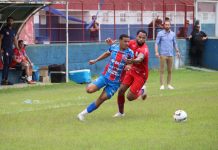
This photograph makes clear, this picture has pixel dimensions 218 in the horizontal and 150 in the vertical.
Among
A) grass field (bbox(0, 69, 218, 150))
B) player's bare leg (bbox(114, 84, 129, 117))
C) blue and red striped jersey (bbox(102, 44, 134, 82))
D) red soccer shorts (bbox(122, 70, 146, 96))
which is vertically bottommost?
grass field (bbox(0, 69, 218, 150))

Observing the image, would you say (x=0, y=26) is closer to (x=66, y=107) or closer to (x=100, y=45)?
(x=100, y=45)

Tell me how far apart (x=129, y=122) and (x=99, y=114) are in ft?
4.79

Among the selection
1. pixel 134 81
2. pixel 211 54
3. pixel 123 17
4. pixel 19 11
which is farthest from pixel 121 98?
pixel 211 54

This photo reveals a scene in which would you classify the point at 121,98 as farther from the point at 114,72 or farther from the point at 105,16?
the point at 105,16

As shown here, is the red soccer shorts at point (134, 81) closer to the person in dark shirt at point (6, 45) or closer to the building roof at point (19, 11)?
the building roof at point (19, 11)

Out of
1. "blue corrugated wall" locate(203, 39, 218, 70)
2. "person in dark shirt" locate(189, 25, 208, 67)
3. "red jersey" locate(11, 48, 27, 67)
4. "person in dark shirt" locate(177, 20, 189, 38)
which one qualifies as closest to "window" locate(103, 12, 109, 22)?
"person in dark shirt" locate(177, 20, 189, 38)

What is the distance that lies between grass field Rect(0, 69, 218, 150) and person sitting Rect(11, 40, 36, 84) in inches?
108

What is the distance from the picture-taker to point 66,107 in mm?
16938

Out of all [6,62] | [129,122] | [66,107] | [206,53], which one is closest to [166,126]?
[129,122]

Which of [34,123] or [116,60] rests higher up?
[116,60]

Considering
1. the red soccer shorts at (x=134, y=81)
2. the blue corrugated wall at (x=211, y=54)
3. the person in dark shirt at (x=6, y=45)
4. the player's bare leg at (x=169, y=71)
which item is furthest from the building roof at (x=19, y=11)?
the blue corrugated wall at (x=211, y=54)

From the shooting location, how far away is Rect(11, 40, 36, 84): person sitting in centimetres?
2411

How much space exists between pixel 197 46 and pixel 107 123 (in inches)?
728

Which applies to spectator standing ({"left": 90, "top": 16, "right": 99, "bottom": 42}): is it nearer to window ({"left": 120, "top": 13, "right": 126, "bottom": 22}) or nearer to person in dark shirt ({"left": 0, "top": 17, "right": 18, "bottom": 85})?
window ({"left": 120, "top": 13, "right": 126, "bottom": 22})
